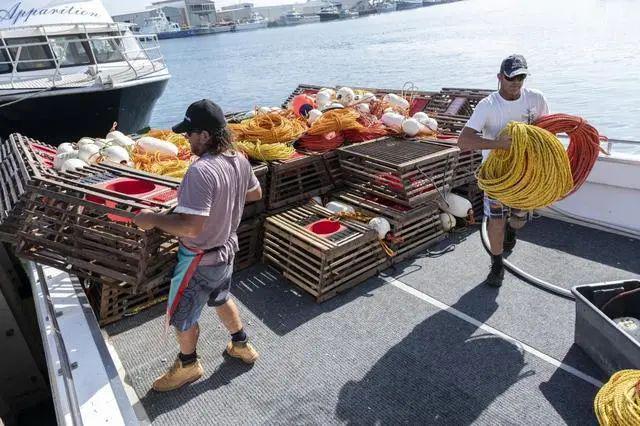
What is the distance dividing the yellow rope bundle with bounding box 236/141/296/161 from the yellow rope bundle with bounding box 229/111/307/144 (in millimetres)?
144

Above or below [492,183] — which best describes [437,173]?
below

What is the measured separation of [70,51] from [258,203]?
10.1 metres

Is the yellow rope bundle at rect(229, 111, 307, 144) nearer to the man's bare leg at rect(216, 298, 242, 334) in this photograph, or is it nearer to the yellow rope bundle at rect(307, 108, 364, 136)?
the yellow rope bundle at rect(307, 108, 364, 136)

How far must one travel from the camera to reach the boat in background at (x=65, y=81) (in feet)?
32.8

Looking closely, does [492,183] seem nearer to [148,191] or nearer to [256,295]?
[256,295]

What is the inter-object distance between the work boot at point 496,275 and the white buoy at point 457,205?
3.49ft

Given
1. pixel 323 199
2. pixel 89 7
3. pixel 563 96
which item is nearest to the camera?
pixel 323 199

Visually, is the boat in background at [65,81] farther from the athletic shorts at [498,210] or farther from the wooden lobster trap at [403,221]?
the athletic shorts at [498,210]

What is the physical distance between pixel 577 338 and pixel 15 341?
4.89m

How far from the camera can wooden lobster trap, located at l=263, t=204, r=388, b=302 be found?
3.75m

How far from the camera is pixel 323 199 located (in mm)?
4883

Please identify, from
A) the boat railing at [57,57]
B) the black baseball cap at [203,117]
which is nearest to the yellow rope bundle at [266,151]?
the black baseball cap at [203,117]

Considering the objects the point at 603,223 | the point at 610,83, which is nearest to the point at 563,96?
the point at 610,83

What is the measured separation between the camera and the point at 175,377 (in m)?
2.87
